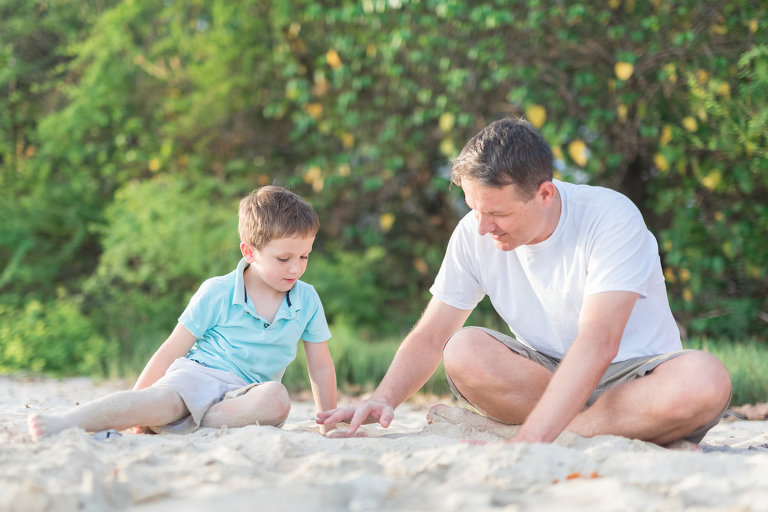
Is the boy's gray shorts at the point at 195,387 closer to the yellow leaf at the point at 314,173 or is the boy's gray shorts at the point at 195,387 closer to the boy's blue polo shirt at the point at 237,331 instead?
the boy's blue polo shirt at the point at 237,331

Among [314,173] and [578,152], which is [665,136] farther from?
[314,173]

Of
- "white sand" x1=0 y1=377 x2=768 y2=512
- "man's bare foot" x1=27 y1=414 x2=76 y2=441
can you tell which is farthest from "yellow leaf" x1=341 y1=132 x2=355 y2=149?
"man's bare foot" x1=27 y1=414 x2=76 y2=441

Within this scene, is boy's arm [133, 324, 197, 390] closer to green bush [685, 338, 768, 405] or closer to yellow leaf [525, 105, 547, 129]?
green bush [685, 338, 768, 405]

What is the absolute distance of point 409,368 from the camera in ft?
9.98

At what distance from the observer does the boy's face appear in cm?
306

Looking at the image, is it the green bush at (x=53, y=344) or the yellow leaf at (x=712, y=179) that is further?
the green bush at (x=53, y=344)

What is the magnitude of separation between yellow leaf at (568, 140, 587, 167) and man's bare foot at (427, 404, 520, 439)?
3133 mm

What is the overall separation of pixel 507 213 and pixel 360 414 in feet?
2.84

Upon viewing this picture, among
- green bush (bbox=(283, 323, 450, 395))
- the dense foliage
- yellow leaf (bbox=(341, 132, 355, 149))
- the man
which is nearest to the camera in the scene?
the man

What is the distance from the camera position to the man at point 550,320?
257 centimetres

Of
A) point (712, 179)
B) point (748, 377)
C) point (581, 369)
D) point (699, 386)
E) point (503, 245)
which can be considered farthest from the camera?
point (712, 179)

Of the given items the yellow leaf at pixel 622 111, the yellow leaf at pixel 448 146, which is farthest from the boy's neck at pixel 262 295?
the yellow leaf at pixel 622 111

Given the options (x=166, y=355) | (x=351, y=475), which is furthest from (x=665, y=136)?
(x=351, y=475)

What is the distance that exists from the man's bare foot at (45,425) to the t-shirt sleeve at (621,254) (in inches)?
67.9
